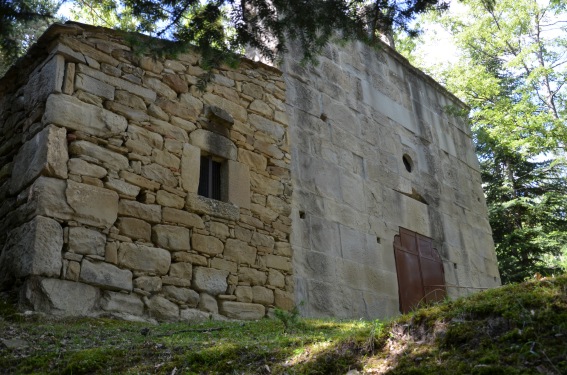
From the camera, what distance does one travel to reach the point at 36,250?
5484 mm

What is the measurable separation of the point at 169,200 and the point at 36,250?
1606 mm

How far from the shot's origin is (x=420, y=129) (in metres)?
11.0

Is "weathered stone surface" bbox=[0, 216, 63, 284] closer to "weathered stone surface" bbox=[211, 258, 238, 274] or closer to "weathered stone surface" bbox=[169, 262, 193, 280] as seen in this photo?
"weathered stone surface" bbox=[169, 262, 193, 280]

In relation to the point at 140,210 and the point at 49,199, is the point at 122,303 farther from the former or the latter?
the point at 49,199

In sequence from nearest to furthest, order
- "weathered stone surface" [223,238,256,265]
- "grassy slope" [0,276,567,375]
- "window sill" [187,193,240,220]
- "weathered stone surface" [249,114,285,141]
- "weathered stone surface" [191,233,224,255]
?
"grassy slope" [0,276,567,375], "weathered stone surface" [191,233,224,255], "window sill" [187,193,240,220], "weathered stone surface" [223,238,256,265], "weathered stone surface" [249,114,285,141]

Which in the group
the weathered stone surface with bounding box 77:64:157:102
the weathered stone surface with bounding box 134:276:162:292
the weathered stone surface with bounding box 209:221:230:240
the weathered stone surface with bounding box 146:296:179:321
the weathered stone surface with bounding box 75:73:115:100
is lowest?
the weathered stone surface with bounding box 146:296:179:321

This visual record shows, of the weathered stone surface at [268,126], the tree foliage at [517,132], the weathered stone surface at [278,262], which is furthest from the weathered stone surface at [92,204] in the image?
the tree foliage at [517,132]

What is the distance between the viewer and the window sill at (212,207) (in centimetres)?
682

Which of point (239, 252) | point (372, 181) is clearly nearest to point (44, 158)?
point (239, 252)

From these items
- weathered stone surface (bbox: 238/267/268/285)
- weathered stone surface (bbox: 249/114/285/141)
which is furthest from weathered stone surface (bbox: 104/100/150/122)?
weathered stone surface (bbox: 238/267/268/285)

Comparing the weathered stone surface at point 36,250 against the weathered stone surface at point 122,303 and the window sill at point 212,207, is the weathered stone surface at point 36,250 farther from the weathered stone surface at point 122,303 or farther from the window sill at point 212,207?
the window sill at point 212,207

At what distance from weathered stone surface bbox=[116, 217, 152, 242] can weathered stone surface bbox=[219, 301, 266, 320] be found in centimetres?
119

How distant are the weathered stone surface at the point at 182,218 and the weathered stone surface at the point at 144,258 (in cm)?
39

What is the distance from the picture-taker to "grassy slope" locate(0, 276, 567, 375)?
9.36ft
